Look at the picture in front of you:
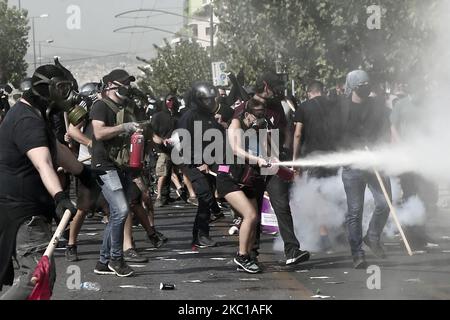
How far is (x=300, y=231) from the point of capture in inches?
437

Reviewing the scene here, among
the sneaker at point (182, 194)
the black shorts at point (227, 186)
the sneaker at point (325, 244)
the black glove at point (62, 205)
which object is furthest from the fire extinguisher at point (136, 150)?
the sneaker at point (182, 194)

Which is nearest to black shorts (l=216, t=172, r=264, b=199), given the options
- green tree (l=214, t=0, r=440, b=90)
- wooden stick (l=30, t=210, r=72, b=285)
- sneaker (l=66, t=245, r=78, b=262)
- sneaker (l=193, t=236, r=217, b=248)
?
sneaker (l=66, t=245, r=78, b=262)

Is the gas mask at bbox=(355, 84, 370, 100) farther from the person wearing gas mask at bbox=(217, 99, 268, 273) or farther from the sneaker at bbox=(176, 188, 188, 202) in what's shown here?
the sneaker at bbox=(176, 188, 188, 202)

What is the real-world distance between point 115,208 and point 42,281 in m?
3.47

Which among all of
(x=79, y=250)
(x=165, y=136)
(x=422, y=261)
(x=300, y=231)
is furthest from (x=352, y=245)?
(x=165, y=136)

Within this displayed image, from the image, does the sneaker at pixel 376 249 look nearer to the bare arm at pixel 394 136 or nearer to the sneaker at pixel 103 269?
the bare arm at pixel 394 136

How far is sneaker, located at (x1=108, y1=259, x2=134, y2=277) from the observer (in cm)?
909

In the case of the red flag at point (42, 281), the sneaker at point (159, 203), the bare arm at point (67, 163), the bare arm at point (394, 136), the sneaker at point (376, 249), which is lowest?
the sneaker at point (159, 203)

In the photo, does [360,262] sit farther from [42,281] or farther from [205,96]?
[42,281]

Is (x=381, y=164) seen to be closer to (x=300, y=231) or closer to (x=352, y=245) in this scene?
(x=352, y=245)

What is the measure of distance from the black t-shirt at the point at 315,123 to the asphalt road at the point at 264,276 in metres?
1.20

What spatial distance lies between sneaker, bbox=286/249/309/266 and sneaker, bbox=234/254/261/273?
1.51 feet

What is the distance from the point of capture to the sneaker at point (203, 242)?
445 inches

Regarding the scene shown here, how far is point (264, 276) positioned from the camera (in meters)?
9.08
